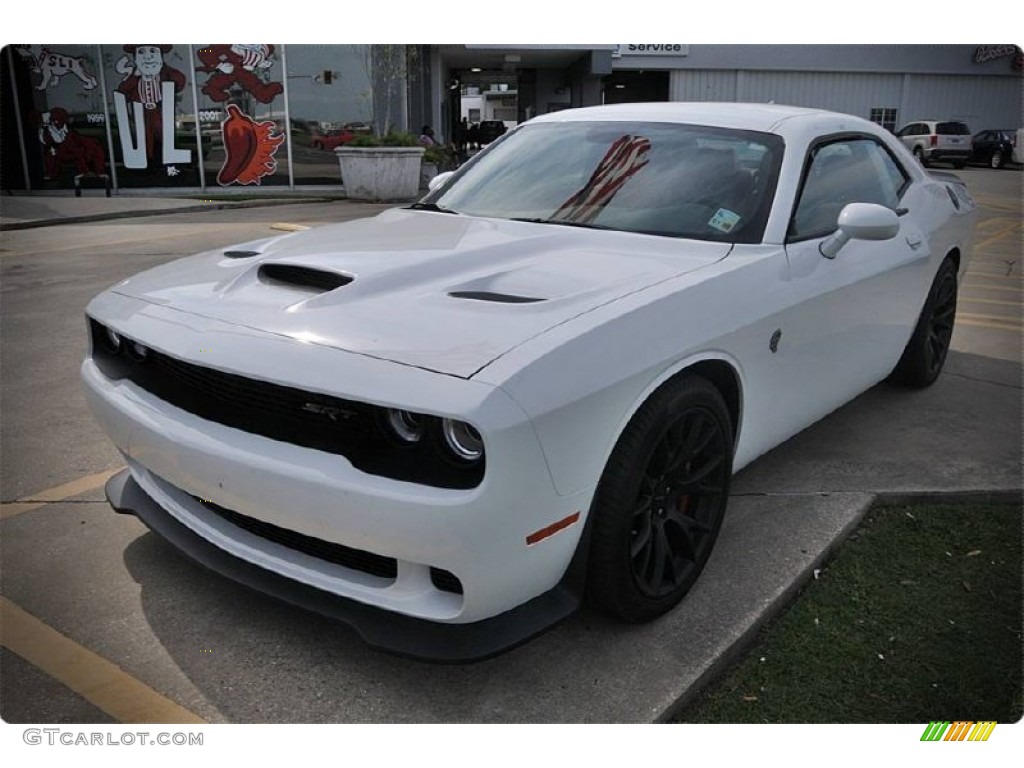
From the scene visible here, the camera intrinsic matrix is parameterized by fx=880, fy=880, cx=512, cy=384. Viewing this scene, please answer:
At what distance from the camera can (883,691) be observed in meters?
2.39

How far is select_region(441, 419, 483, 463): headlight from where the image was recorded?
2086 millimetres

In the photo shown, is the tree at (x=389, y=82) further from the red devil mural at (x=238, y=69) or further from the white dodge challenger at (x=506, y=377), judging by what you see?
the white dodge challenger at (x=506, y=377)

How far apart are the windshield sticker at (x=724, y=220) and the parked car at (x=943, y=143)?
2853 cm

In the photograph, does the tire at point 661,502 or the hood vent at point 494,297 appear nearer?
the tire at point 661,502

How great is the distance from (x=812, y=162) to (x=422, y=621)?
7.94 feet

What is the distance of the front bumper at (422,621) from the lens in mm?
2135

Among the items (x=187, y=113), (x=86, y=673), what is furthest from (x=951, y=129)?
(x=86, y=673)

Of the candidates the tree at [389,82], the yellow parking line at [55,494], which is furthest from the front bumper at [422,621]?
the tree at [389,82]

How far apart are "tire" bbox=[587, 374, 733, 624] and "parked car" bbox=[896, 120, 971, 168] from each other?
29.2 metres

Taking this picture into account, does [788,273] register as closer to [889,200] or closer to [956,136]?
[889,200]

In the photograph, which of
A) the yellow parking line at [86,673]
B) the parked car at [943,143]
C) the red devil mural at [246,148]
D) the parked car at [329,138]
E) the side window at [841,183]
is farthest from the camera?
the parked car at [943,143]

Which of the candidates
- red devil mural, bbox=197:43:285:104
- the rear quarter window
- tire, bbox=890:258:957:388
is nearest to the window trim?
tire, bbox=890:258:957:388

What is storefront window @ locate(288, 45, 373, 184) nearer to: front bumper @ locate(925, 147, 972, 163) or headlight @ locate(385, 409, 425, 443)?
headlight @ locate(385, 409, 425, 443)

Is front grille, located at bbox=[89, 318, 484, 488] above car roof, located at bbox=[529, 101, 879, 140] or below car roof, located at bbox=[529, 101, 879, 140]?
below
